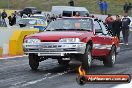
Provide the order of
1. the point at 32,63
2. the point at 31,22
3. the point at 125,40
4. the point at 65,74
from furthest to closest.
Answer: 1. the point at 31,22
2. the point at 125,40
3. the point at 32,63
4. the point at 65,74

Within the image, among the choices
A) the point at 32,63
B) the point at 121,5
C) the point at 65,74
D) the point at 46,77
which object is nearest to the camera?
the point at 46,77

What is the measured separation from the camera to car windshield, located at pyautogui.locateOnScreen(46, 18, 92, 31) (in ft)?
45.6

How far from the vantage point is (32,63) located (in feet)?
44.5

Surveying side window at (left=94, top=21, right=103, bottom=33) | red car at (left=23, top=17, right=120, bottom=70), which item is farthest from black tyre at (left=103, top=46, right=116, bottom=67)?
side window at (left=94, top=21, right=103, bottom=33)

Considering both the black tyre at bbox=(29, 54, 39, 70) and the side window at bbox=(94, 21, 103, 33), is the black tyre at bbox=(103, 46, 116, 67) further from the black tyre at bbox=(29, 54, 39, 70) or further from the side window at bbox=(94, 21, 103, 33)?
the black tyre at bbox=(29, 54, 39, 70)

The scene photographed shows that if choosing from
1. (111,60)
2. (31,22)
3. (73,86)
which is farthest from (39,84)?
(31,22)

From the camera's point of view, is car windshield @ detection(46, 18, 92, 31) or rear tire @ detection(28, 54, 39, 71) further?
car windshield @ detection(46, 18, 92, 31)

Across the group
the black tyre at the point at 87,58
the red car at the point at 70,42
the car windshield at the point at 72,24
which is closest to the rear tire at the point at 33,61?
the red car at the point at 70,42

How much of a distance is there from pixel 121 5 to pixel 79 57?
49817 mm

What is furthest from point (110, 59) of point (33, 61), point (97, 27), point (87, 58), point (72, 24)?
point (33, 61)

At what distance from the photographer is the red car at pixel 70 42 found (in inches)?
496

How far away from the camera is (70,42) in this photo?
12.6 m

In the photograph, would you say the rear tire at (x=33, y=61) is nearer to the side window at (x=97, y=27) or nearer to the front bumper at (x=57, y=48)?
the front bumper at (x=57, y=48)

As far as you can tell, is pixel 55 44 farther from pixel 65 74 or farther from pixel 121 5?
pixel 121 5
